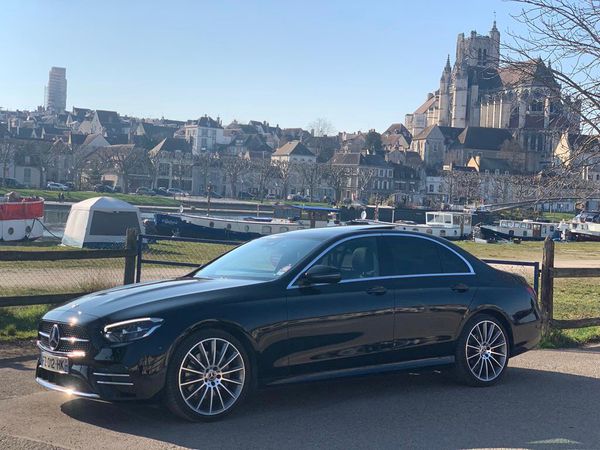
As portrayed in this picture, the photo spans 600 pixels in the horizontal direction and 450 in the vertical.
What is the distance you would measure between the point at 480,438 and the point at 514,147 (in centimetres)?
13304

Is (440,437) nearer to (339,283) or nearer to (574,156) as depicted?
(339,283)

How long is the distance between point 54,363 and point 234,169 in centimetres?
11422

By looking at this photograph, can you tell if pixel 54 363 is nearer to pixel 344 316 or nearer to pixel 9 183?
pixel 344 316

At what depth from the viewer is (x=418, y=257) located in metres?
9.17

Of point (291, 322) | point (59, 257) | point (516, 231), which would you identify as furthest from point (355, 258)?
point (516, 231)

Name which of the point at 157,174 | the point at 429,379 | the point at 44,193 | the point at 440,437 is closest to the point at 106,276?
the point at 429,379

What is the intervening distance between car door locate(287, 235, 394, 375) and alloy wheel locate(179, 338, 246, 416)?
591 millimetres

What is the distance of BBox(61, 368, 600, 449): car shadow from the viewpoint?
273 inches

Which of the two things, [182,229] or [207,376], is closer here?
[207,376]

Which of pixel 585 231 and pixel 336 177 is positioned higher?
pixel 336 177

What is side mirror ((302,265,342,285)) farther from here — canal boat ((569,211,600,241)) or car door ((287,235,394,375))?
canal boat ((569,211,600,241))

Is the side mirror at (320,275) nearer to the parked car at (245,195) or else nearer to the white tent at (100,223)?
the white tent at (100,223)

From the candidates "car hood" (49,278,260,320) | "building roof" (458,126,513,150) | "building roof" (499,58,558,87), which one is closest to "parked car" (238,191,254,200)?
"building roof" (458,126,513,150)

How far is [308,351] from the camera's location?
7.98m
